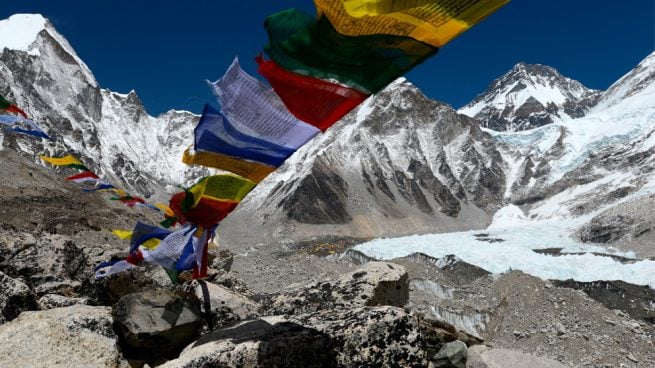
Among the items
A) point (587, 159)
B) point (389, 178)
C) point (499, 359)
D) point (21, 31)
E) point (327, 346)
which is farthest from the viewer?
point (389, 178)

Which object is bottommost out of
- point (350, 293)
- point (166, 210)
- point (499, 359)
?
point (499, 359)

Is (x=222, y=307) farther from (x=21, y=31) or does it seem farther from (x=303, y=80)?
(x=21, y=31)

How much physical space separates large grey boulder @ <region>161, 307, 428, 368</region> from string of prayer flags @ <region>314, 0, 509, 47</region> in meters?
2.67

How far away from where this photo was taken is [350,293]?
23.0 ft

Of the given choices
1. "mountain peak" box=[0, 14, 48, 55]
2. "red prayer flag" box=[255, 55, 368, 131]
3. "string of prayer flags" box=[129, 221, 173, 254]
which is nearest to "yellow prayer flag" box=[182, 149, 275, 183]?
"red prayer flag" box=[255, 55, 368, 131]

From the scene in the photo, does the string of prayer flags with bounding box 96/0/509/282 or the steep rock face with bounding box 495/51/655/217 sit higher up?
the steep rock face with bounding box 495/51/655/217

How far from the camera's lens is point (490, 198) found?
138000mm

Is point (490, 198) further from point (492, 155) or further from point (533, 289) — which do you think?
point (533, 289)

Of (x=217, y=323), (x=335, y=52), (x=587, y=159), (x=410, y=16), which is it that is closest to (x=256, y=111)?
(x=335, y=52)

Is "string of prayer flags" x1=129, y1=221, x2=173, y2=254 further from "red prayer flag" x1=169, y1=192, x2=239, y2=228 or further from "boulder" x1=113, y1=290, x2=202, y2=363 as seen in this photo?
"boulder" x1=113, y1=290, x2=202, y2=363

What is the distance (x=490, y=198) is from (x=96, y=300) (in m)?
138

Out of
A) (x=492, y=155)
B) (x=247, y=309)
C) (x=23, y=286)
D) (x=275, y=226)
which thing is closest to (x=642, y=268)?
(x=247, y=309)

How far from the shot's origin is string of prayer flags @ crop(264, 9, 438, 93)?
4309 mm

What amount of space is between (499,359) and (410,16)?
434 cm
